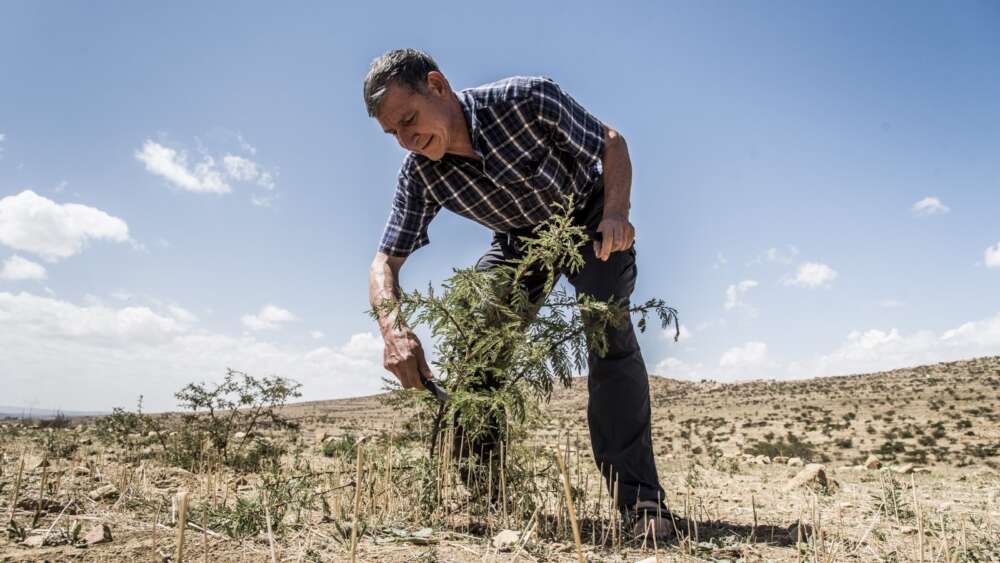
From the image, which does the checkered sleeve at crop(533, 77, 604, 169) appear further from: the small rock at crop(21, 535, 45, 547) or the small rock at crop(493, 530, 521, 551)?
the small rock at crop(21, 535, 45, 547)

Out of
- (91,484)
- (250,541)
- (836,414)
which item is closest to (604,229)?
(250,541)

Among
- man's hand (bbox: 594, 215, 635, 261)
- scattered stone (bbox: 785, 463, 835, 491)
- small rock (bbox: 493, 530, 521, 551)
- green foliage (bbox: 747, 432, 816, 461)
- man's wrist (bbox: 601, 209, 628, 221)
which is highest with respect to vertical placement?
man's wrist (bbox: 601, 209, 628, 221)

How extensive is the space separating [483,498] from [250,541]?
947 millimetres

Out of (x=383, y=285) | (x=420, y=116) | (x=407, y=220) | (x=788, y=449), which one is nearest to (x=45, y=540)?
(x=383, y=285)

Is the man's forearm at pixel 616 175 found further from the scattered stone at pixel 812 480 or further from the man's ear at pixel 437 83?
the scattered stone at pixel 812 480

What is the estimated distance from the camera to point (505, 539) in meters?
2.27

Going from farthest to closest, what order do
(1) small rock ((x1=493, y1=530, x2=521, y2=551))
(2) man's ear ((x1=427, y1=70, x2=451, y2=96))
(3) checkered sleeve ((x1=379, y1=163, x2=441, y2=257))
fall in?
1. (3) checkered sleeve ((x1=379, y1=163, x2=441, y2=257))
2. (2) man's ear ((x1=427, y1=70, x2=451, y2=96))
3. (1) small rock ((x1=493, y1=530, x2=521, y2=551))

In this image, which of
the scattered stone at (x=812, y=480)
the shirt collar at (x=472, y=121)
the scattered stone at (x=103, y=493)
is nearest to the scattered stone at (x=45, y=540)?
the scattered stone at (x=103, y=493)

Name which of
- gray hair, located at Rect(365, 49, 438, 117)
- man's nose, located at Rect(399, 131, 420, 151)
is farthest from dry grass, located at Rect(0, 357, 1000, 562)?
gray hair, located at Rect(365, 49, 438, 117)

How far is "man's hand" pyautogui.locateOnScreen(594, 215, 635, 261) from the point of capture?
2.57 meters

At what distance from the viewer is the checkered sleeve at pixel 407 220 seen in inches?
128

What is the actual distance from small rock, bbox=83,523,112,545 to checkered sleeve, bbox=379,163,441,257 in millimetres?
1682

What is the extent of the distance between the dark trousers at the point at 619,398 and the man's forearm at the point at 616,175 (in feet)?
0.74

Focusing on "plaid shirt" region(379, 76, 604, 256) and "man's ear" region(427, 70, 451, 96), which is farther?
"plaid shirt" region(379, 76, 604, 256)
